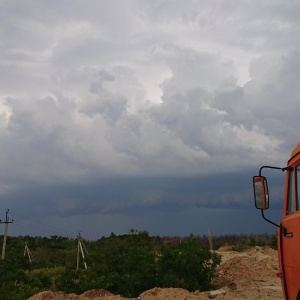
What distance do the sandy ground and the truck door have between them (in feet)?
22.7

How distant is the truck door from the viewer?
17.7 ft

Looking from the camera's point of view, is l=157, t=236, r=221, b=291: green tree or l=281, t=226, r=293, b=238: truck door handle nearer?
l=281, t=226, r=293, b=238: truck door handle

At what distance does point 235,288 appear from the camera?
15.1m

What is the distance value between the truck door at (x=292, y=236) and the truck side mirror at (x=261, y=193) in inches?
11.8

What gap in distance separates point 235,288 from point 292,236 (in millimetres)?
10048

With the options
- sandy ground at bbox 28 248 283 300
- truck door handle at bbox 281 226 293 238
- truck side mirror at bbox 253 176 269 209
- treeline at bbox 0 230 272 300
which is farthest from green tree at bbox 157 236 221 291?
truck side mirror at bbox 253 176 269 209

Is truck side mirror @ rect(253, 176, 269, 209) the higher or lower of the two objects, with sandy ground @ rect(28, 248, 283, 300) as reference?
higher

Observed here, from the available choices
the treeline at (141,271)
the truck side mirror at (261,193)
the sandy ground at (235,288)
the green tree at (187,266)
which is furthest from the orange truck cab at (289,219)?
the treeline at (141,271)

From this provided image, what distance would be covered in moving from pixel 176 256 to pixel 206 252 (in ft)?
3.26

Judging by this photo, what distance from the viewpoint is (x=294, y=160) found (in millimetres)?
5957

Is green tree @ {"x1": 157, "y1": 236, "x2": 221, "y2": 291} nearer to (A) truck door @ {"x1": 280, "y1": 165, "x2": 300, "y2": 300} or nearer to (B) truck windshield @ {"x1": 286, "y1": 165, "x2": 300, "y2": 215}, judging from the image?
(A) truck door @ {"x1": 280, "y1": 165, "x2": 300, "y2": 300}

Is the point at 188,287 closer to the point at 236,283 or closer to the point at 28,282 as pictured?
the point at 236,283

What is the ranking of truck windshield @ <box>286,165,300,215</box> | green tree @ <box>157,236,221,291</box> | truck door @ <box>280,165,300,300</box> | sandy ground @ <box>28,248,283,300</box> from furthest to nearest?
green tree @ <box>157,236,221,291</box>
sandy ground @ <box>28,248,283,300</box>
truck windshield @ <box>286,165,300,215</box>
truck door @ <box>280,165,300,300</box>

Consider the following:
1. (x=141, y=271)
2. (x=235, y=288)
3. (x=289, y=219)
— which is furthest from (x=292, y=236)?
(x=141, y=271)
